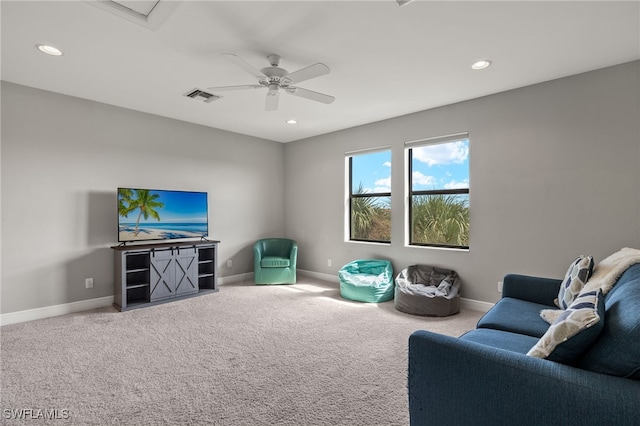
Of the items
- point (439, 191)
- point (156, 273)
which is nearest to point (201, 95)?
point (156, 273)

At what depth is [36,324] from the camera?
3.33 metres

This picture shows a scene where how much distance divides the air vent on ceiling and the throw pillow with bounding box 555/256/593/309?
12.6 feet

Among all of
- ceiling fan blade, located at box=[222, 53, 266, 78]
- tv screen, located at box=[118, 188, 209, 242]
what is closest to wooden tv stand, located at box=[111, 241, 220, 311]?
tv screen, located at box=[118, 188, 209, 242]

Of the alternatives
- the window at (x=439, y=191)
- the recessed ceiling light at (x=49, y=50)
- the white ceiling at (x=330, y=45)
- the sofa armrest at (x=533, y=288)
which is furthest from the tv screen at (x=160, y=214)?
the sofa armrest at (x=533, y=288)

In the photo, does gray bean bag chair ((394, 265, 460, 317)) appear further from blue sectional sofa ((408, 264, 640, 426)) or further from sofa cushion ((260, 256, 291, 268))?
blue sectional sofa ((408, 264, 640, 426))

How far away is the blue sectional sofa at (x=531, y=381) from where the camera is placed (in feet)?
3.51

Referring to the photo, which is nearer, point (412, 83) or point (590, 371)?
point (590, 371)

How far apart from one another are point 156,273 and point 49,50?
2556 mm

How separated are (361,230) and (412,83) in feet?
8.33

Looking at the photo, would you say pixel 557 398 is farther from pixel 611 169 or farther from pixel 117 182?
pixel 117 182

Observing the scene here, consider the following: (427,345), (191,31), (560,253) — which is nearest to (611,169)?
(560,253)

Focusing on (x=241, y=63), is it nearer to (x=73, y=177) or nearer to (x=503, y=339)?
(x=503, y=339)

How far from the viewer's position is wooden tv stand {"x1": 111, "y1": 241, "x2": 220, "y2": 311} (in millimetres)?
3865

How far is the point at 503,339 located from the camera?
1.81 metres
